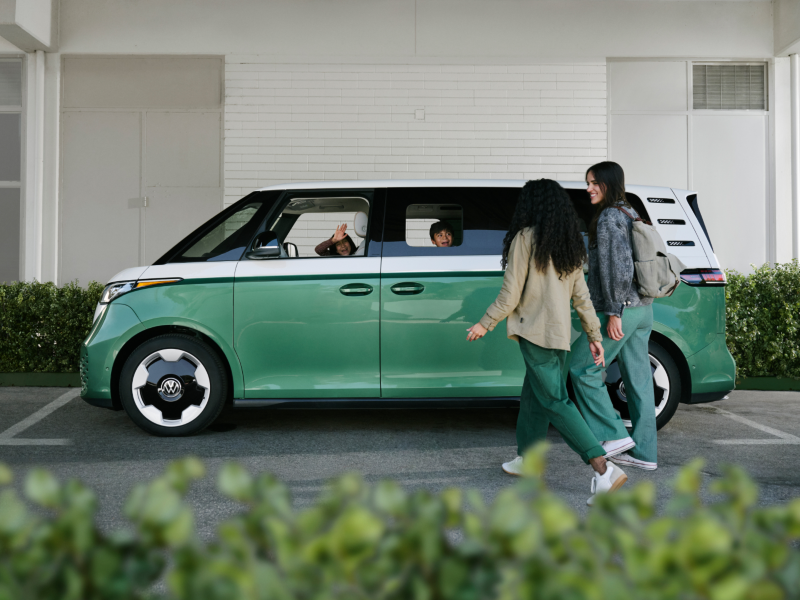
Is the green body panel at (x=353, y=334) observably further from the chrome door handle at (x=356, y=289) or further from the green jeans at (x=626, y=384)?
the green jeans at (x=626, y=384)

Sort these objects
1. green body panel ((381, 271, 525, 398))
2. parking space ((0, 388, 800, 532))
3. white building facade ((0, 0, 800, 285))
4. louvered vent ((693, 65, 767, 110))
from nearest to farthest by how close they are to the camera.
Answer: parking space ((0, 388, 800, 532)) → green body panel ((381, 271, 525, 398)) → white building facade ((0, 0, 800, 285)) → louvered vent ((693, 65, 767, 110))

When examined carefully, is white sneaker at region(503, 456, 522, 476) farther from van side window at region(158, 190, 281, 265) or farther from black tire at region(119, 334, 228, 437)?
van side window at region(158, 190, 281, 265)

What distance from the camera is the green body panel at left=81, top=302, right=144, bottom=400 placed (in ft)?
16.0

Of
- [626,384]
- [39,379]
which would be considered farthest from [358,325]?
[39,379]

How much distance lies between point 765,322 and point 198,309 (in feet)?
18.4

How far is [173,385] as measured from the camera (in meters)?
4.91

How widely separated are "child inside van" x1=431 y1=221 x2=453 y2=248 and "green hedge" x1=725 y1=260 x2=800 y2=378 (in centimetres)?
371

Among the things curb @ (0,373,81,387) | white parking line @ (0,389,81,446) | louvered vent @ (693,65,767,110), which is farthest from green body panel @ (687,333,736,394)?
louvered vent @ (693,65,767,110)

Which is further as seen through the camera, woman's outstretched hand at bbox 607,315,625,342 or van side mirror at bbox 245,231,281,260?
van side mirror at bbox 245,231,281,260

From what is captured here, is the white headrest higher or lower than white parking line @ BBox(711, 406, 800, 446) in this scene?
higher

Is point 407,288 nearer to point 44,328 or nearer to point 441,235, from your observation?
point 441,235

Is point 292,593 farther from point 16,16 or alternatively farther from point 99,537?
point 16,16

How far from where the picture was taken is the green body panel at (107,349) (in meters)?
4.89

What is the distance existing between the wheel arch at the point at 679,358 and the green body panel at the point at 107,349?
3547 millimetres
